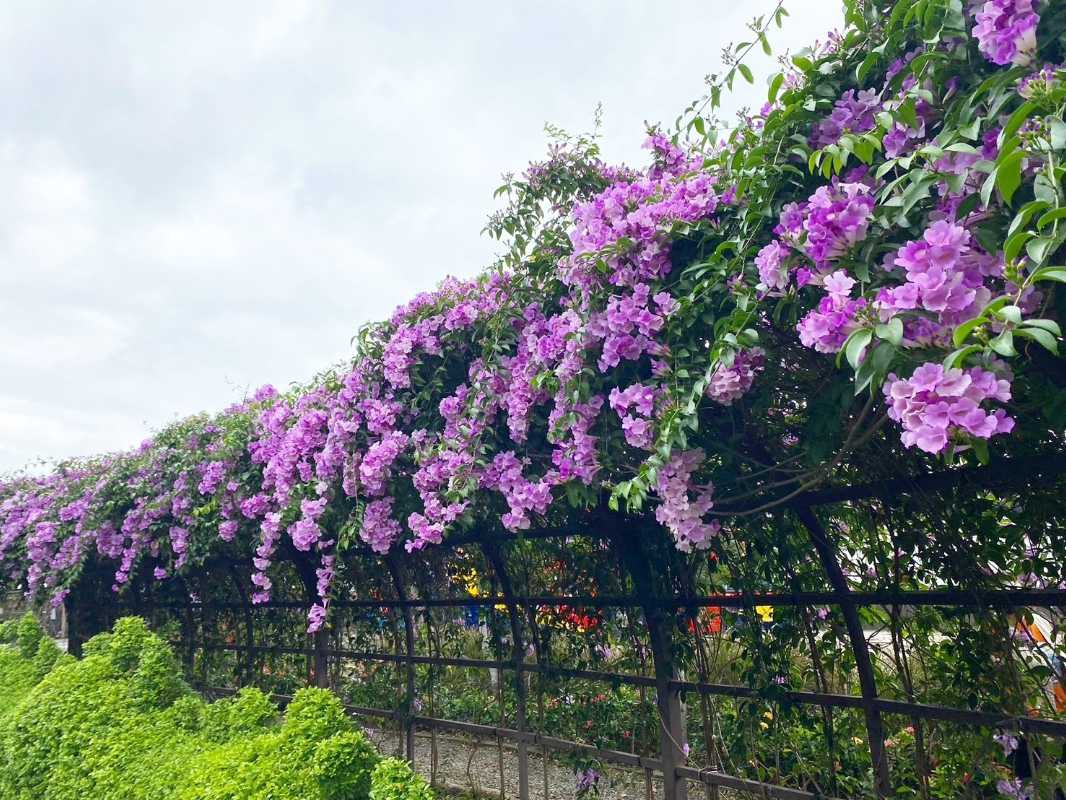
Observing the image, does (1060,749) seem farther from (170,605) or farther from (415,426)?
(170,605)

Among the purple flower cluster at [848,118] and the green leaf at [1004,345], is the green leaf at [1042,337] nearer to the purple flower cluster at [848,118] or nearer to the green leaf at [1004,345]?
the green leaf at [1004,345]

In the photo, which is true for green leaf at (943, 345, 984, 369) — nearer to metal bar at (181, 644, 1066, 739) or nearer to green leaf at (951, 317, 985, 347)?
green leaf at (951, 317, 985, 347)

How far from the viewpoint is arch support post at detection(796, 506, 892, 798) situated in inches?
101

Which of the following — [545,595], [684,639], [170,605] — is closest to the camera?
[684,639]

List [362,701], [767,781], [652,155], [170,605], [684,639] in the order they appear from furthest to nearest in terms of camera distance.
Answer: [170,605]
[362,701]
[684,639]
[767,781]
[652,155]

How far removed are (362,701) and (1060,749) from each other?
4.32 meters

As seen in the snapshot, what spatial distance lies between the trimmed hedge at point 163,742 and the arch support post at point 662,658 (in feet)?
3.84

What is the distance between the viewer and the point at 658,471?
212 cm

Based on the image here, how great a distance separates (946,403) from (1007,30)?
708mm

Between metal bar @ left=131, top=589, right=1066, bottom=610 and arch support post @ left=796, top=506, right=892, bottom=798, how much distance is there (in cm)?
4

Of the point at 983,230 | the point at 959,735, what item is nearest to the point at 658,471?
the point at 983,230

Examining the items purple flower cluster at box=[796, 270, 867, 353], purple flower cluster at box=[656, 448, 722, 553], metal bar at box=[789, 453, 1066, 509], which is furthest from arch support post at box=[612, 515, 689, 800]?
purple flower cluster at box=[796, 270, 867, 353]

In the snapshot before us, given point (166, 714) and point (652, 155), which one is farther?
point (166, 714)

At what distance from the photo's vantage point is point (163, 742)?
13.6 feet
